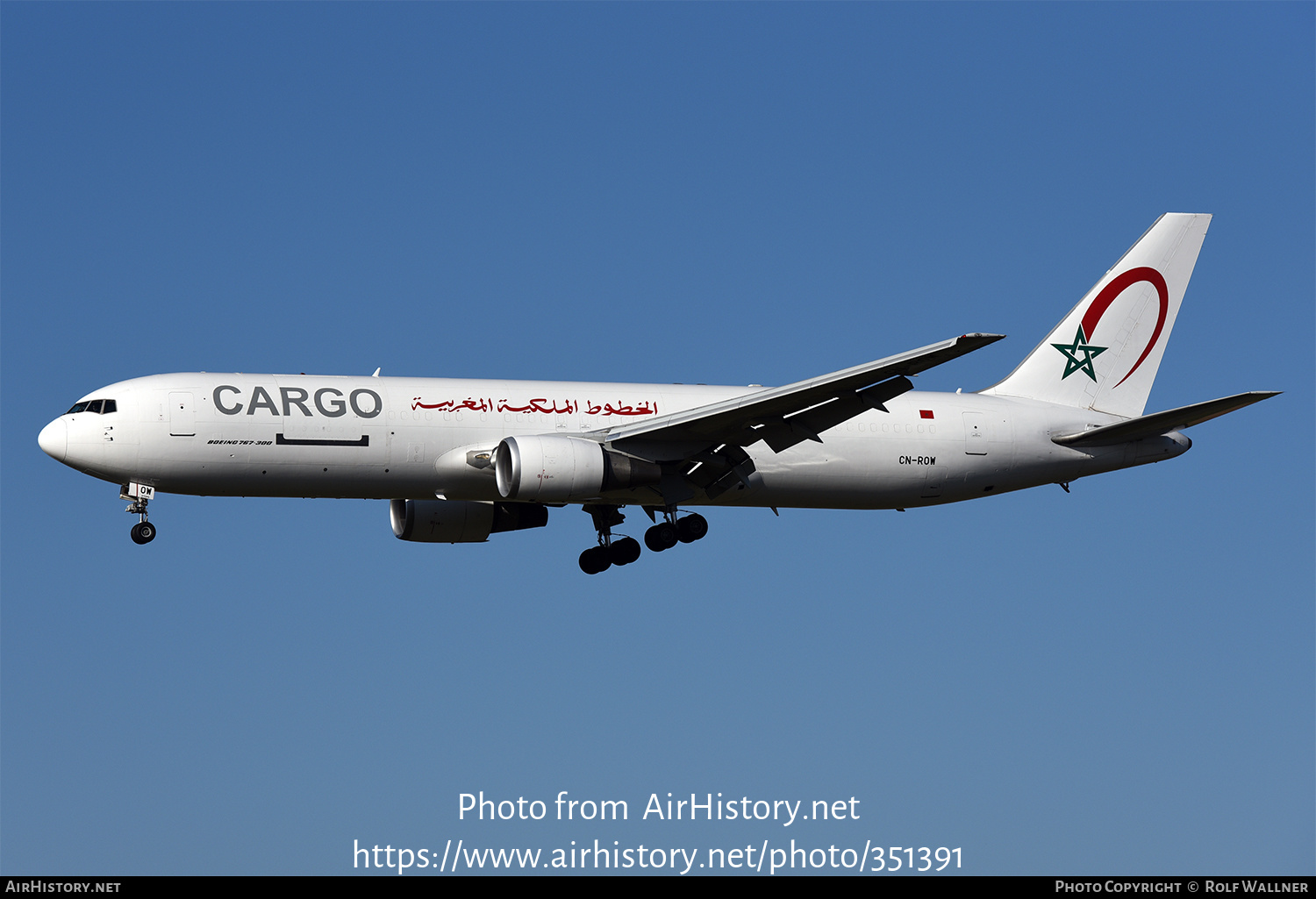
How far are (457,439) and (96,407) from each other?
328 inches

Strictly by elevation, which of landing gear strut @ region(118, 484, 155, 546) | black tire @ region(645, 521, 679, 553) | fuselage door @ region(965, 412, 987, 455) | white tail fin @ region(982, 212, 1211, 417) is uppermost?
white tail fin @ region(982, 212, 1211, 417)

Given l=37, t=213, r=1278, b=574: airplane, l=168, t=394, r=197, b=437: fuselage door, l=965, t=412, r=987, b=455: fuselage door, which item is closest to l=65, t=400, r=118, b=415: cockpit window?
l=37, t=213, r=1278, b=574: airplane

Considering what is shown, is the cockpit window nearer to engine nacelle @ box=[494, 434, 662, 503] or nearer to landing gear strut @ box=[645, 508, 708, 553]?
engine nacelle @ box=[494, 434, 662, 503]

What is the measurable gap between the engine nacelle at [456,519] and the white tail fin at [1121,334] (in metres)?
13.6

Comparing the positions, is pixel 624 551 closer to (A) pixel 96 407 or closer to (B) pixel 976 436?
(B) pixel 976 436

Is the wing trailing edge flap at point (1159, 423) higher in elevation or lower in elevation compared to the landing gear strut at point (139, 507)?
higher

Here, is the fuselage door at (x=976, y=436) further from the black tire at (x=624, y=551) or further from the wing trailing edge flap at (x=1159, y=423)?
the black tire at (x=624, y=551)

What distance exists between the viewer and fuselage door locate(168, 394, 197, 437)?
38344 mm

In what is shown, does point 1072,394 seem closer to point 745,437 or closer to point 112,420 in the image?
point 745,437

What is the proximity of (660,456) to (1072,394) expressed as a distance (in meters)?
12.8

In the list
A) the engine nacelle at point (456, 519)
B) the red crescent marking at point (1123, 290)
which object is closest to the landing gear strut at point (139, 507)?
the engine nacelle at point (456, 519)

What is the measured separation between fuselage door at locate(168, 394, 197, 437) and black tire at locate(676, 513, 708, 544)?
40.9ft

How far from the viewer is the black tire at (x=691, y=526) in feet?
142

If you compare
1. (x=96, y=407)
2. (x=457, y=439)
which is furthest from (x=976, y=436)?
(x=96, y=407)
